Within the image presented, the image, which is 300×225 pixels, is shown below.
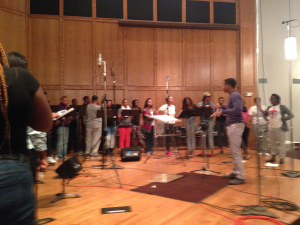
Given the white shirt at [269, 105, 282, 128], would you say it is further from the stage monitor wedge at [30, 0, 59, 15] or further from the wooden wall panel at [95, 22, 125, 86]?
the stage monitor wedge at [30, 0, 59, 15]

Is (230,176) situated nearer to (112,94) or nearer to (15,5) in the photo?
(112,94)

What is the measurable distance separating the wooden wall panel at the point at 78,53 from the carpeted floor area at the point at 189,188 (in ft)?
18.8

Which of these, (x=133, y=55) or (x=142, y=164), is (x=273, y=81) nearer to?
(x=142, y=164)

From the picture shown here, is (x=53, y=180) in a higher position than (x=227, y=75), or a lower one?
lower

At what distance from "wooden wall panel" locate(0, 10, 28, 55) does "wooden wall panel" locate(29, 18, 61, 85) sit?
26 cm

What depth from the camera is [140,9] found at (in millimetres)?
9102

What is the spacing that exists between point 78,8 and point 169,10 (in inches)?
135

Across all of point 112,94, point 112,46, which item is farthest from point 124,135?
point 112,46

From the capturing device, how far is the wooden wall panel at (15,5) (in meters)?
7.71

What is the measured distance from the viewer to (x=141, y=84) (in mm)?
9117

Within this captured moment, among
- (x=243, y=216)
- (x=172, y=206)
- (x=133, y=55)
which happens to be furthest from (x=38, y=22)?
(x=243, y=216)

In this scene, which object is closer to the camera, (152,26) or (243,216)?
(243,216)

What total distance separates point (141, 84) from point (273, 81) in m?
4.76

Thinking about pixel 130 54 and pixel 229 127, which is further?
pixel 130 54
